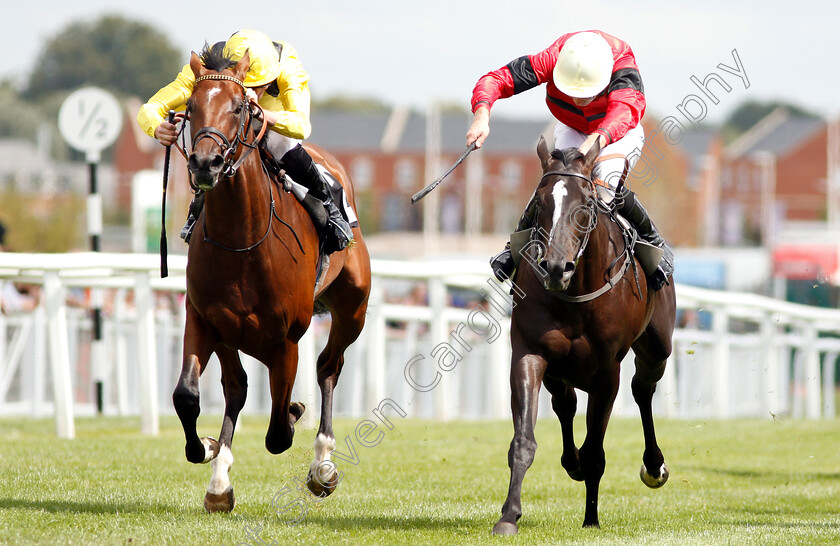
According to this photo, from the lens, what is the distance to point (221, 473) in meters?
6.17

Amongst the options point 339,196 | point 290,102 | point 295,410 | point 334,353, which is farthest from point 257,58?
point 334,353

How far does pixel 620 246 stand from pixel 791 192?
78873 mm

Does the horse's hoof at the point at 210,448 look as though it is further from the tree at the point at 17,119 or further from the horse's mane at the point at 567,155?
the tree at the point at 17,119

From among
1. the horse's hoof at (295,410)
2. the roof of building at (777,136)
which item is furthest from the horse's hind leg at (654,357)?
the roof of building at (777,136)

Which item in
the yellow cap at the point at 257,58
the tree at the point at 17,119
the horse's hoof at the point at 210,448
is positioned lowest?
the horse's hoof at the point at 210,448

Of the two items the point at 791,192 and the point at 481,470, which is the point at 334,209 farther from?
the point at 791,192

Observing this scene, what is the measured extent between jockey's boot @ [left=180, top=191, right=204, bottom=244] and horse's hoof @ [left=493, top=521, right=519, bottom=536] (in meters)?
2.23

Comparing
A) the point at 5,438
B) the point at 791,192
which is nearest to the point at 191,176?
the point at 5,438

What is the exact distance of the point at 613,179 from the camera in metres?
6.28

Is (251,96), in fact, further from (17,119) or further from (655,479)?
(17,119)

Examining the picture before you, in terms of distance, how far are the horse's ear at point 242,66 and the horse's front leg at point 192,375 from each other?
1193 millimetres

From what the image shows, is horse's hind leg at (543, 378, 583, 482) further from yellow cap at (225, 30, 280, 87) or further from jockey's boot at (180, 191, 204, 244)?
yellow cap at (225, 30, 280, 87)

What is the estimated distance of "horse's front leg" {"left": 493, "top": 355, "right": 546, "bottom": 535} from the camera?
5.60 meters

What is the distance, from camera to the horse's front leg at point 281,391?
619cm
